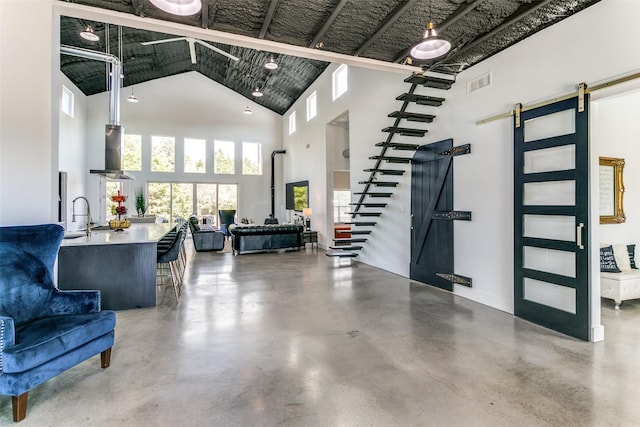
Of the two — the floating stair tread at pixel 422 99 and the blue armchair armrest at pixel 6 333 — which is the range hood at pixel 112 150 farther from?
the floating stair tread at pixel 422 99

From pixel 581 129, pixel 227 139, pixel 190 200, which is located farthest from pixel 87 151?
pixel 581 129

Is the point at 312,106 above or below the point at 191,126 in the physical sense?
above

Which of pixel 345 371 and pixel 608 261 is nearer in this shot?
pixel 345 371

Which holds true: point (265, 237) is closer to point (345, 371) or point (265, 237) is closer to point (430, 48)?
point (345, 371)

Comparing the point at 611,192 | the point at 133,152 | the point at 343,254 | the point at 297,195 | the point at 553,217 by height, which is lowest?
the point at 343,254

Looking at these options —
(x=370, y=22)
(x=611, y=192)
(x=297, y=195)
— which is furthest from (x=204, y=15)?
(x=297, y=195)

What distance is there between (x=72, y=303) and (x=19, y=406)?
78 cm

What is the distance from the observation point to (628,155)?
465 cm

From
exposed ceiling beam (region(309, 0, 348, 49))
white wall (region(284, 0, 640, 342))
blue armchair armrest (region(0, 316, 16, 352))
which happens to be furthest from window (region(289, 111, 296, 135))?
blue armchair armrest (region(0, 316, 16, 352))

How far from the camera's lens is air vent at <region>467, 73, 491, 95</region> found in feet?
13.9

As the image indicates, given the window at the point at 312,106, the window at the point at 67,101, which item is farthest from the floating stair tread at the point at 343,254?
the window at the point at 67,101

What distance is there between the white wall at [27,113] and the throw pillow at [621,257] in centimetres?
681

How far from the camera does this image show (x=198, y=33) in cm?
355

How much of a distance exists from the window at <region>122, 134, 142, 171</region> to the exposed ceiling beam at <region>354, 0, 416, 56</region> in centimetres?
1066
